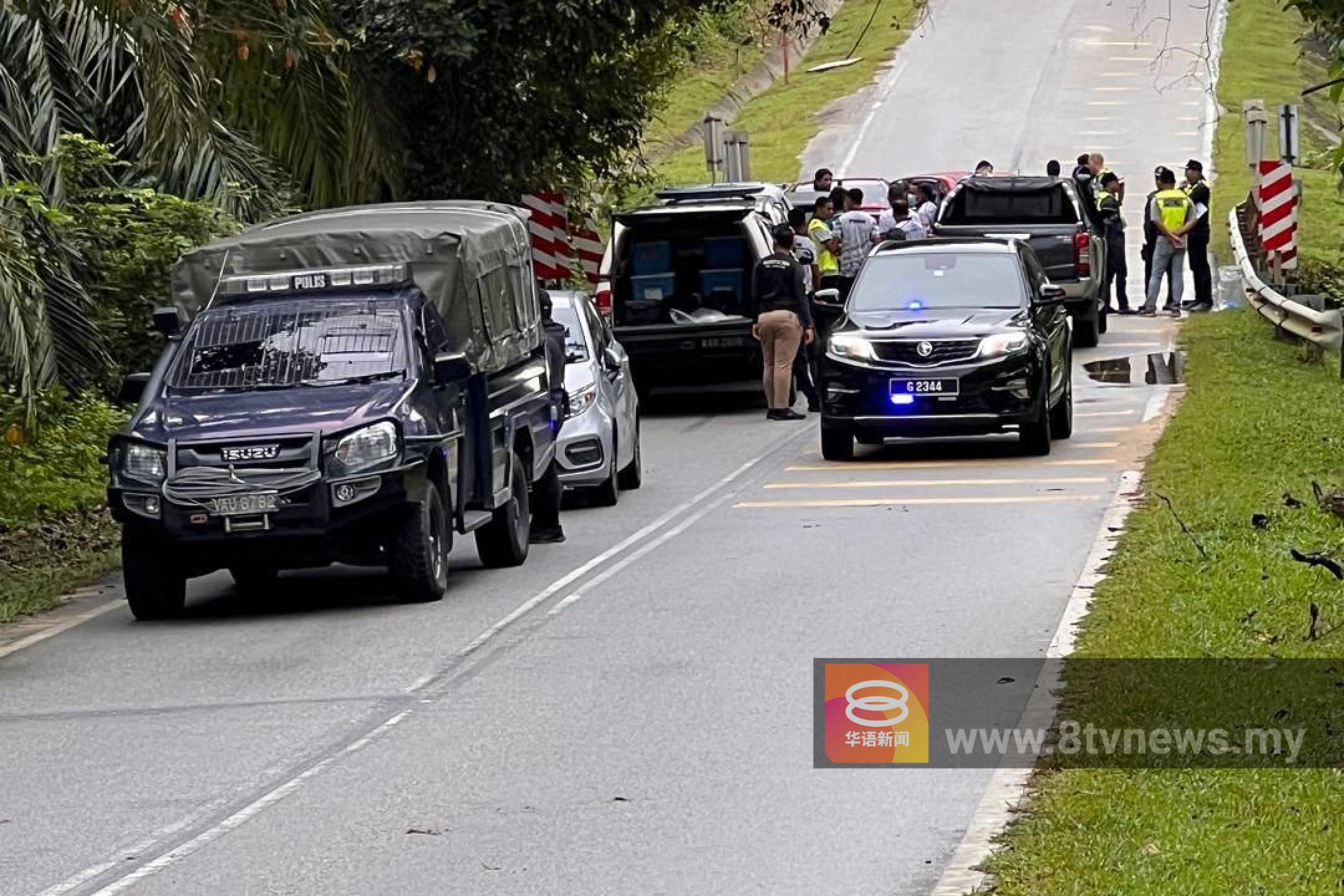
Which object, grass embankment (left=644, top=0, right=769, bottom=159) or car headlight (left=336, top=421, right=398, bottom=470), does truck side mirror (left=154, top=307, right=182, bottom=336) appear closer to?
car headlight (left=336, top=421, right=398, bottom=470)

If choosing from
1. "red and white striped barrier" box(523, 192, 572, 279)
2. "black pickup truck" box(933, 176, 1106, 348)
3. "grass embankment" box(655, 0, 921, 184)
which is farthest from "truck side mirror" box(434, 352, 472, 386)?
"grass embankment" box(655, 0, 921, 184)

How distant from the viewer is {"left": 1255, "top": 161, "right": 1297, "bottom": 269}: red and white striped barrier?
31.2m

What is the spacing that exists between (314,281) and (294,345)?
0.59 meters

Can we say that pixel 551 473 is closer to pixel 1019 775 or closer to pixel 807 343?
pixel 807 343

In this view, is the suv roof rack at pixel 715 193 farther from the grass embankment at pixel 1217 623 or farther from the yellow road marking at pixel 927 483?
the yellow road marking at pixel 927 483

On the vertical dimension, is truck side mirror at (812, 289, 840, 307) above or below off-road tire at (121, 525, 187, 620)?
above

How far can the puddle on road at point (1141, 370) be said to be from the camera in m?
25.4

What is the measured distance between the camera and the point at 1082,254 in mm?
29094

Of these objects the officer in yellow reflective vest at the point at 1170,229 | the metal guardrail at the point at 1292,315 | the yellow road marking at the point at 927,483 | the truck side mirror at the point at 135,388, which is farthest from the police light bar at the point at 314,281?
the officer in yellow reflective vest at the point at 1170,229

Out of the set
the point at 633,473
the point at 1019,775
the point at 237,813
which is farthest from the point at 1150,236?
the point at 237,813

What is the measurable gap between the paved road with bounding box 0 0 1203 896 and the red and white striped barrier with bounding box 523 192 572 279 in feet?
30.8

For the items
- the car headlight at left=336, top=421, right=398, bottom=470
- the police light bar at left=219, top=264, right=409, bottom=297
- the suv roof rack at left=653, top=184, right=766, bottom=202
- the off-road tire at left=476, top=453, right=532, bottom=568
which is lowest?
the off-road tire at left=476, top=453, right=532, bottom=568

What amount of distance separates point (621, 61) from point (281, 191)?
595cm

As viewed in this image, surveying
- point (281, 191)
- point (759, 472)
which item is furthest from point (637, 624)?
point (281, 191)
